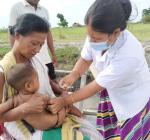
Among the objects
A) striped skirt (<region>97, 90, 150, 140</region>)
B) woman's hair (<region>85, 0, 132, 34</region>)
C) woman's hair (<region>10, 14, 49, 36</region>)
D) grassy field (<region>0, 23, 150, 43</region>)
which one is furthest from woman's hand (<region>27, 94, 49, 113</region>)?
grassy field (<region>0, 23, 150, 43</region>)

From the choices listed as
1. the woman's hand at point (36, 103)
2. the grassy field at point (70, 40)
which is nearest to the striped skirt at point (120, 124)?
the woman's hand at point (36, 103)

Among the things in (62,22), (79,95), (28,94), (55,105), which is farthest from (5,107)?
(62,22)

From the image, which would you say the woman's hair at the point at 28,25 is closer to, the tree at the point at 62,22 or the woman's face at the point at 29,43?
the woman's face at the point at 29,43

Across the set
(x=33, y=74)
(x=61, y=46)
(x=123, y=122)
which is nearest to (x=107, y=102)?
(x=123, y=122)

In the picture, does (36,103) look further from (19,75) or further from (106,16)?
(106,16)

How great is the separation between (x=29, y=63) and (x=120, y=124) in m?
0.73

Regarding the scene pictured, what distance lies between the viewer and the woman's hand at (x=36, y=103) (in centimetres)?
206

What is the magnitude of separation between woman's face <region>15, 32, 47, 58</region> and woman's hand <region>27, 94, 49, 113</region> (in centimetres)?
25

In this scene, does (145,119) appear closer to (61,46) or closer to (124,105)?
(124,105)

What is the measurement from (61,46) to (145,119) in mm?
6106

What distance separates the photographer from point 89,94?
7.54 ft

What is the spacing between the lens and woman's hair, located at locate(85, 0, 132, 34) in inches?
81.6

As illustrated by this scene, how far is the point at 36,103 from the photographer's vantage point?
2.07 metres

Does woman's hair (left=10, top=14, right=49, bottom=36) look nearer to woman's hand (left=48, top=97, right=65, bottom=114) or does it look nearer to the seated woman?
the seated woman
